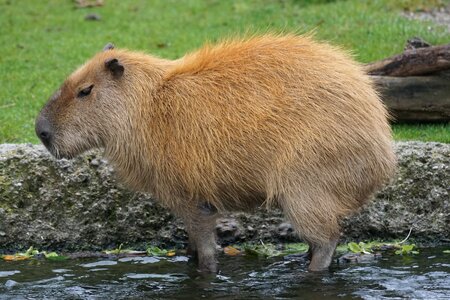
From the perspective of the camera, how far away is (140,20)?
1317cm

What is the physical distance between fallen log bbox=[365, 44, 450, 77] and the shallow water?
1.90 metres

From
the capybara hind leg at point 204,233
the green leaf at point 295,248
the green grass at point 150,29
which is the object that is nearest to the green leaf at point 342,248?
the green leaf at point 295,248

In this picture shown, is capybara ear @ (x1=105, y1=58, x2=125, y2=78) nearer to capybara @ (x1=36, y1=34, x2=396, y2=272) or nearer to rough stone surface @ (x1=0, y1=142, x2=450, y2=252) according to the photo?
capybara @ (x1=36, y1=34, x2=396, y2=272)

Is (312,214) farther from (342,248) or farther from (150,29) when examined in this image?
(150,29)

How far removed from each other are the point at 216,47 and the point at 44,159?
1.56 m

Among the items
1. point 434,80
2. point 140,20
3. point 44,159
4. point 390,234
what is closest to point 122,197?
point 44,159

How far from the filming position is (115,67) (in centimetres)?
614

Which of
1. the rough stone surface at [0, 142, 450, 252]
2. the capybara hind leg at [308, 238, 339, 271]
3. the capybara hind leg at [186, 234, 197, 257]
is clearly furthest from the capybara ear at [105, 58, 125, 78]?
the capybara hind leg at [308, 238, 339, 271]

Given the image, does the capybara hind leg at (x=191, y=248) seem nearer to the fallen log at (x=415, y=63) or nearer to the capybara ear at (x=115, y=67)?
the capybara ear at (x=115, y=67)

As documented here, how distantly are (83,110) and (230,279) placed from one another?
1.47 metres

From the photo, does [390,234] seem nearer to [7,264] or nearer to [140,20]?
[7,264]

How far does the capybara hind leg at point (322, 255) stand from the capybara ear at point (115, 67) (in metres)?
1.68

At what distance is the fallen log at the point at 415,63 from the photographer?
25.8 feet

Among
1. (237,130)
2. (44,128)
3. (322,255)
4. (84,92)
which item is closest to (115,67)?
(84,92)
